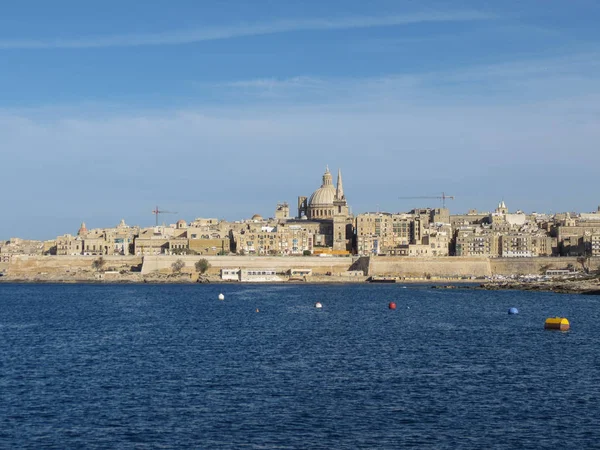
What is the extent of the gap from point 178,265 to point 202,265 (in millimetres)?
2688

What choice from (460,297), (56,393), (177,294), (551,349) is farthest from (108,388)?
(177,294)

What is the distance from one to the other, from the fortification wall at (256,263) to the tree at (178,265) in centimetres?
29

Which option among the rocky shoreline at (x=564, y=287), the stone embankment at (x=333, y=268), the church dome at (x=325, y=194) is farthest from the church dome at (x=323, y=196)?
the rocky shoreline at (x=564, y=287)

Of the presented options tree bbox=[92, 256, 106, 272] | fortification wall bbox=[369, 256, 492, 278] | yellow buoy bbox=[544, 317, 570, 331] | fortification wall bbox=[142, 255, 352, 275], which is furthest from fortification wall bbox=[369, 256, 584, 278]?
yellow buoy bbox=[544, 317, 570, 331]

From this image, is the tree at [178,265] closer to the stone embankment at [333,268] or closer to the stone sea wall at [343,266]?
the stone embankment at [333,268]

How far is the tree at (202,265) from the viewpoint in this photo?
91.8m

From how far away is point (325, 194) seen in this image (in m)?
129

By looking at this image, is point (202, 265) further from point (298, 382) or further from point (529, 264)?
point (298, 382)

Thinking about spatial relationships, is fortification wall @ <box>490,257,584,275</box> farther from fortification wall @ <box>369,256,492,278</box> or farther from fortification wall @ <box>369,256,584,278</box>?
fortification wall @ <box>369,256,492,278</box>

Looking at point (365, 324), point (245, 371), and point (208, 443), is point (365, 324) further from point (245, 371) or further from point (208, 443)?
point (208, 443)

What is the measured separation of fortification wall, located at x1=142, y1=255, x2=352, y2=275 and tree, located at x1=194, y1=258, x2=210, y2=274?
53cm

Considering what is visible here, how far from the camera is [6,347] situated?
96.9 ft

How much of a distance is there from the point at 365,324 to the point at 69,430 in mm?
22008

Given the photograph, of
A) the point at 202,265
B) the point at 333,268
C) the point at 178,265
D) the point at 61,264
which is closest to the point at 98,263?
the point at 61,264
